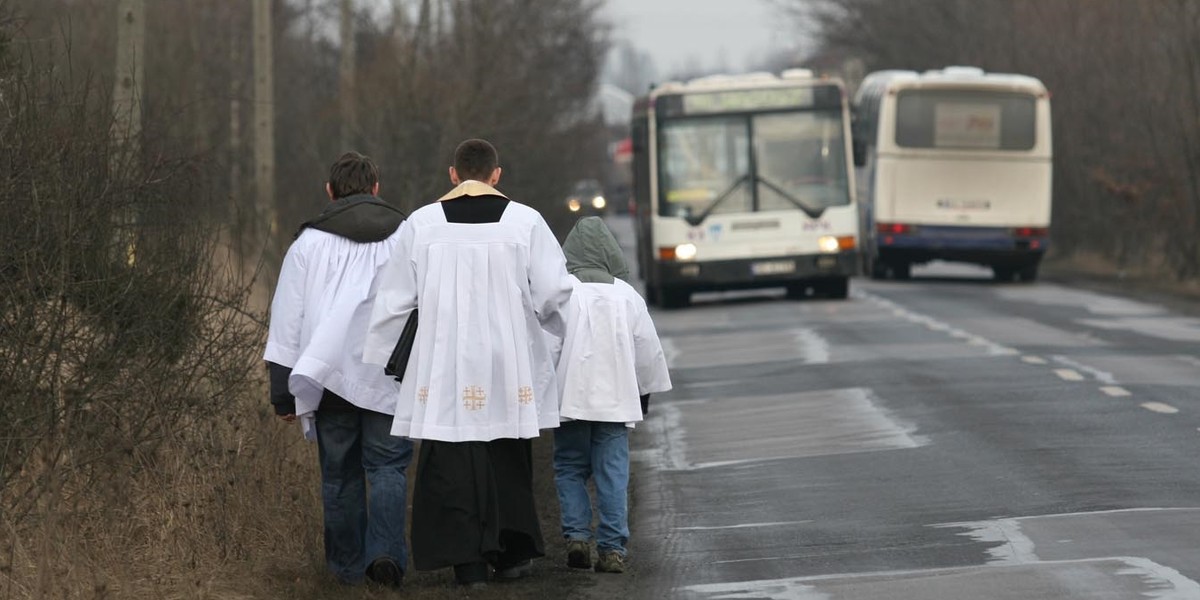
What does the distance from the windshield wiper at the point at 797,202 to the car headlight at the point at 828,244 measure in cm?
32

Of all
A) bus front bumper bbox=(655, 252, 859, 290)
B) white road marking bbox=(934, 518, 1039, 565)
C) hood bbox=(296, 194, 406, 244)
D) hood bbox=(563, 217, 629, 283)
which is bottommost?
white road marking bbox=(934, 518, 1039, 565)

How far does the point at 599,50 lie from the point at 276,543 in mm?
69699

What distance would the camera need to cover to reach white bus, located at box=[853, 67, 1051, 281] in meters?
34.0

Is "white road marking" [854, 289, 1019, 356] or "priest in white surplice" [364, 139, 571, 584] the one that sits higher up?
"priest in white surplice" [364, 139, 571, 584]

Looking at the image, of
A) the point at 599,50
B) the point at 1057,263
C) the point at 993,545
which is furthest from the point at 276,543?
the point at 599,50

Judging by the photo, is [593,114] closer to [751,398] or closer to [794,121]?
[794,121]

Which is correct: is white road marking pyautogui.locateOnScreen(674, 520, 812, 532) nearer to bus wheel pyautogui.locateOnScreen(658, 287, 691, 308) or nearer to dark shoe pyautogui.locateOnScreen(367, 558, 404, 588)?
dark shoe pyautogui.locateOnScreen(367, 558, 404, 588)

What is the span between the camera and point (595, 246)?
938cm

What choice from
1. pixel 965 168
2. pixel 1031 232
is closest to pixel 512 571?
pixel 1031 232

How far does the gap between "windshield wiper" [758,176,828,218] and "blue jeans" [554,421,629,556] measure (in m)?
19.4

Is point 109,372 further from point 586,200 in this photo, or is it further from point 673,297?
point 586,200

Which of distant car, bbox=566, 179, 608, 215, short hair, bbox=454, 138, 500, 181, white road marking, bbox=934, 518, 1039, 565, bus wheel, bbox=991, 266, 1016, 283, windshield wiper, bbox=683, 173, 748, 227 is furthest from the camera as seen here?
bus wheel, bbox=991, 266, 1016, 283

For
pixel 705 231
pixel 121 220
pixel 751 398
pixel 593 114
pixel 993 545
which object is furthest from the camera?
pixel 593 114

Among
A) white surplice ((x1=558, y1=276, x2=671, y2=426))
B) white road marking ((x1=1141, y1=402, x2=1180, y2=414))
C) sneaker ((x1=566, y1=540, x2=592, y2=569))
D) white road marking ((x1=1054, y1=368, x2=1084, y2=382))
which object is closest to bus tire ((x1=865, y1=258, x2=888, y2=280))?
white road marking ((x1=1054, y1=368, x2=1084, y2=382))
